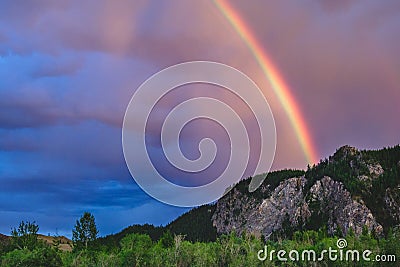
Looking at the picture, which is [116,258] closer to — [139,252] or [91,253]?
[139,252]

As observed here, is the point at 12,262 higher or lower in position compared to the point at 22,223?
lower

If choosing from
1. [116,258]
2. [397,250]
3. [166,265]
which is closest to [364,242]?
[397,250]

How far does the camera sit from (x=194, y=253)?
346 feet

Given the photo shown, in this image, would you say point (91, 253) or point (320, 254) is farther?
point (91, 253)

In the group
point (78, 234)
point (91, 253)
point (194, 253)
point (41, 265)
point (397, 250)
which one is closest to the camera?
point (41, 265)

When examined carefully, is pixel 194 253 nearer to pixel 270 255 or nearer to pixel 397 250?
pixel 270 255

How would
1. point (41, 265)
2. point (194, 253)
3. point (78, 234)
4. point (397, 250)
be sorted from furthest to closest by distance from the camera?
point (78, 234)
point (194, 253)
point (397, 250)
point (41, 265)

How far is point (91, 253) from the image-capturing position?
116438mm

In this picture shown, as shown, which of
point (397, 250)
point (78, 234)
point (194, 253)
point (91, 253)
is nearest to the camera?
point (397, 250)

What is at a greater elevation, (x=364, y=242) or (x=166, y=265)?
(x=364, y=242)

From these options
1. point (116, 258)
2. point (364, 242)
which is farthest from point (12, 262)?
point (364, 242)

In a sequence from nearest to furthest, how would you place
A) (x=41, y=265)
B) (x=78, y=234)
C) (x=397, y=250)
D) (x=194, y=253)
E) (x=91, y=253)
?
(x=41, y=265)
(x=397, y=250)
(x=194, y=253)
(x=91, y=253)
(x=78, y=234)

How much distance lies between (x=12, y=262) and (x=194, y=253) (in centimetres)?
3491

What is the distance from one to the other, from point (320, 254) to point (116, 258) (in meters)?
41.2
